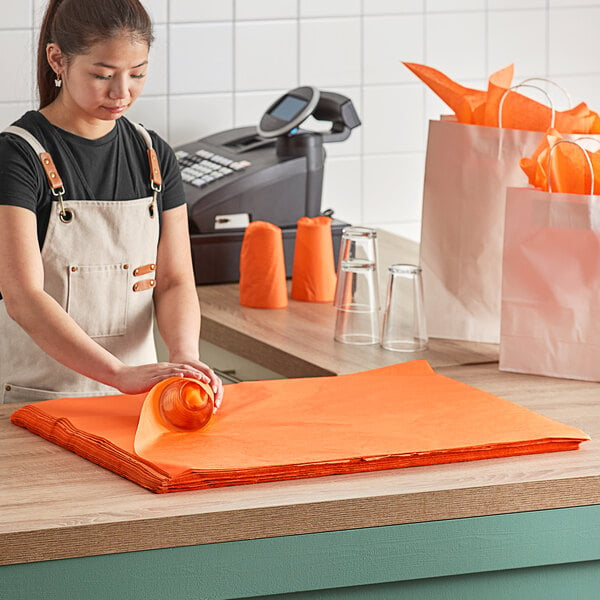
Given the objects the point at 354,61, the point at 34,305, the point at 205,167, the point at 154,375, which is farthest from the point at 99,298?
the point at 354,61

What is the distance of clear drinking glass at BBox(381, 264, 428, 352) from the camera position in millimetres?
1799

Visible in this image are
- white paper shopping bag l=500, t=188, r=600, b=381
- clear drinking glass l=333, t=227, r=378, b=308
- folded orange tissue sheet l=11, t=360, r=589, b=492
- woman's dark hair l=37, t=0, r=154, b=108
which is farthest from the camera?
clear drinking glass l=333, t=227, r=378, b=308

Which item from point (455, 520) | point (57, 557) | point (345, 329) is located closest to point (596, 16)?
point (345, 329)

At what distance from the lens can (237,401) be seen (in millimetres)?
1456

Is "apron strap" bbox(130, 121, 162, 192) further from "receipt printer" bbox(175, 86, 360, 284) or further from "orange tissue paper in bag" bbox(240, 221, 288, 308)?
"receipt printer" bbox(175, 86, 360, 284)

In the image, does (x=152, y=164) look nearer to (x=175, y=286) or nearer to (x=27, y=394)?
(x=175, y=286)

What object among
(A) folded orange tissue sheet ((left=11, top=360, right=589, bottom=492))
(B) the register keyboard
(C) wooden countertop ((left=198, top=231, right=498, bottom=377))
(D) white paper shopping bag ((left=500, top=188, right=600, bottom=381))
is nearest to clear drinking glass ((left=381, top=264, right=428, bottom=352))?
(C) wooden countertop ((left=198, top=231, right=498, bottom=377))

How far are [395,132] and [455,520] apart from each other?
5.95 feet

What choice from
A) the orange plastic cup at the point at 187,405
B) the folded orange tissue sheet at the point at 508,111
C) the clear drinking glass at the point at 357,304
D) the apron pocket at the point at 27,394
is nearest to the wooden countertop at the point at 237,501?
the orange plastic cup at the point at 187,405

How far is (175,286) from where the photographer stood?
174cm

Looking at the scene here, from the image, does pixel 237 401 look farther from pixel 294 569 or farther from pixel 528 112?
pixel 528 112

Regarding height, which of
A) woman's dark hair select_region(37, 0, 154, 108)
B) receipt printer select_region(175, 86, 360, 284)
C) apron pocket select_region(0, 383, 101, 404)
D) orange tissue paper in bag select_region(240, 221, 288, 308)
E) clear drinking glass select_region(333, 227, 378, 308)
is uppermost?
woman's dark hair select_region(37, 0, 154, 108)

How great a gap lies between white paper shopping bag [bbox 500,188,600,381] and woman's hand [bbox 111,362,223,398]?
0.50 metres

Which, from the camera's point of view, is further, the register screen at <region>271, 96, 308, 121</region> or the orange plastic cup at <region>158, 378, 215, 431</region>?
the register screen at <region>271, 96, 308, 121</region>
